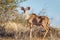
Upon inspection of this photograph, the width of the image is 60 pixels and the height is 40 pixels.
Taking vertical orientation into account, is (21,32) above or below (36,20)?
below

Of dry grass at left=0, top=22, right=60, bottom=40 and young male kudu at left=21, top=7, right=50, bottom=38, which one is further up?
young male kudu at left=21, top=7, right=50, bottom=38

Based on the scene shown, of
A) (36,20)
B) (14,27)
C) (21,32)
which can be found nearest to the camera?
(21,32)

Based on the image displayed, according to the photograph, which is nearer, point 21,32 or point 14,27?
point 21,32

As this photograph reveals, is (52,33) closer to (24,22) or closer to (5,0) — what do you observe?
(24,22)

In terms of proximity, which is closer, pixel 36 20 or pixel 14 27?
pixel 36 20

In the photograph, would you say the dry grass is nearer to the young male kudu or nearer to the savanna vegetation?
the savanna vegetation

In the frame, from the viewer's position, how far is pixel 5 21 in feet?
63.4

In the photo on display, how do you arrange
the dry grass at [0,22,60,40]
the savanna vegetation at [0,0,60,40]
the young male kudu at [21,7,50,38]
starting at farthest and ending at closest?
the young male kudu at [21,7,50,38] < the savanna vegetation at [0,0,60,40] < the dry grass at [0,22,60,40]

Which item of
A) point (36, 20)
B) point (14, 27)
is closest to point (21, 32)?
point (36, 20)

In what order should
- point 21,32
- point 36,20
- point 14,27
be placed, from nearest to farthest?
point 21,32, point 36,20, point 14,27

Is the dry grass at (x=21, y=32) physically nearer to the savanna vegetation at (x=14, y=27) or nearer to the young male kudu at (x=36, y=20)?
the savanna vegetation at (x=14, y=27)

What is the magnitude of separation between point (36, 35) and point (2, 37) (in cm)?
208

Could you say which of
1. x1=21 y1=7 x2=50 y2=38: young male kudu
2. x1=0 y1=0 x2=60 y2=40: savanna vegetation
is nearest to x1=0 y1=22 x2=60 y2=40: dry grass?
x1=0 y1=0 x2=60 y2=40: savanna vegetation

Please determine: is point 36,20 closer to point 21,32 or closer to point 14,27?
point 21,32
